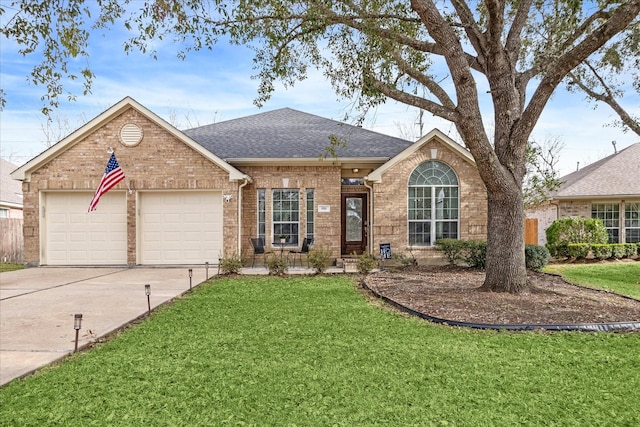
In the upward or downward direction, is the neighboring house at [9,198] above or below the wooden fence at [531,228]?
above

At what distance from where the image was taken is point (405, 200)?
1372cm

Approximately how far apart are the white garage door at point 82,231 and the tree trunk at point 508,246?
11160 mm

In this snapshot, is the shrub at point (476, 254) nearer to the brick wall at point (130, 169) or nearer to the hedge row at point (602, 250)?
the hedge row at point (602, 250)

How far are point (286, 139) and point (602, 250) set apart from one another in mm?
13298

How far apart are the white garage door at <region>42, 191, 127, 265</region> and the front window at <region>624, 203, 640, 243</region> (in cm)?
2033

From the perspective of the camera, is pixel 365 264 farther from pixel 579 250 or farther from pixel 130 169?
pixel 579 250

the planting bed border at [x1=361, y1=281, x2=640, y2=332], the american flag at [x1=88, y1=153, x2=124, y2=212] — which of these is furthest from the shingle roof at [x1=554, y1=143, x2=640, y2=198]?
the american flag at [x1=88, y1=153, x2=124, y2=212]

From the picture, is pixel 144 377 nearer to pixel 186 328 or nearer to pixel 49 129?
pixel 186 328

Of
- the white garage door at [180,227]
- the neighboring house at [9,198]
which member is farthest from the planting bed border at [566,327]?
the neighboring house at [9,198]

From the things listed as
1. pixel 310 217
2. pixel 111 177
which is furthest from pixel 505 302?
pixel 111 177

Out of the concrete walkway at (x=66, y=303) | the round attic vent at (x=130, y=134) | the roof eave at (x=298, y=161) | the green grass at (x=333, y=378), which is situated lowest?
the green grass at (x=333, y=378)

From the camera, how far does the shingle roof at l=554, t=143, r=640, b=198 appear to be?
1808cm

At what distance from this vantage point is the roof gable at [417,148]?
1348 centimetres

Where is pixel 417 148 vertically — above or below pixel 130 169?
above
